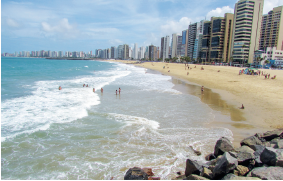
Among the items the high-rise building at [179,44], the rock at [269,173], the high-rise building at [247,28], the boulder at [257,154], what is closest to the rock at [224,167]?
the rock at [269,173]

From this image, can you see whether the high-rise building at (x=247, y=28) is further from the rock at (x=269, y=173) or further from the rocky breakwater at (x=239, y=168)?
the rock at (x=269, y=173)

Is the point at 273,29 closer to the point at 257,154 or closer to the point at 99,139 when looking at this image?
the point at 257,154

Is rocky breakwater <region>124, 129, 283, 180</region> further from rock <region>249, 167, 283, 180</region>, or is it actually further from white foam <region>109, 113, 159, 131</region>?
white foam <region>109, 113, 159, 131</region>

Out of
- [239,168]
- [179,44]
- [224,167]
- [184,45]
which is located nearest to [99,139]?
[224,167]

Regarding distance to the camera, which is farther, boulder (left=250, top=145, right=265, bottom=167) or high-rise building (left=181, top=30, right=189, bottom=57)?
high-rise building (left=181, top=30, right=189, bottom=57)

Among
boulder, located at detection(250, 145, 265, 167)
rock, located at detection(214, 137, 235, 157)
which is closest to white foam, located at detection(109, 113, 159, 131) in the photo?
rock, located at detection(214, 137, 235, 157)

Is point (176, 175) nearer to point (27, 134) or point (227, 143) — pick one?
point (227, 143)
